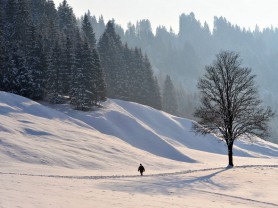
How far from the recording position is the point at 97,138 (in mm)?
43531

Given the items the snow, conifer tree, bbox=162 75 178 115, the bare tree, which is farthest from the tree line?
the bare tree

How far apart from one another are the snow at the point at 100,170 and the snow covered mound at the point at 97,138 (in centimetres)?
12

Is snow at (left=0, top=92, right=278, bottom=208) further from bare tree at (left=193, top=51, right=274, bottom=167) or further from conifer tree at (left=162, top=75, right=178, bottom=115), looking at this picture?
conifer tree at (left=162, top=75, right=178, bottom=115)

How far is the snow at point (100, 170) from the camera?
59.4 feet

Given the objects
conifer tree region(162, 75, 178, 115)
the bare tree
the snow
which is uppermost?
conifer tree region(162, 75, 178, 115)

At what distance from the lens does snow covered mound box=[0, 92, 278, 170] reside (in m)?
32.2

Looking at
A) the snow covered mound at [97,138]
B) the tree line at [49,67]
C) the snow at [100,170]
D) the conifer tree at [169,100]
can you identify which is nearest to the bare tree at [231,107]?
the snow at [100,170]

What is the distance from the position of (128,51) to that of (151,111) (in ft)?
96.7

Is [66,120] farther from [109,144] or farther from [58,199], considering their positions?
[58,199]

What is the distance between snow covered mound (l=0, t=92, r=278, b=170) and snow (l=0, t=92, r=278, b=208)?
0.12 m

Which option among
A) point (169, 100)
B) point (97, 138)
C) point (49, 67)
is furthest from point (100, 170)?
point (169, 100)

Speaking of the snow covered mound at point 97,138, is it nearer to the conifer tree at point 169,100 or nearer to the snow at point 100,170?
the snow at point 100,170

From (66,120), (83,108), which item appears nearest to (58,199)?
(66,120)

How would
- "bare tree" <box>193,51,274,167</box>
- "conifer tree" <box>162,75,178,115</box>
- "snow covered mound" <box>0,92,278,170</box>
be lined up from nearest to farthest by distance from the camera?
1. "snow covered mound" <box>0,92,278,170</box>
2. "bare tree" <box>193,51,274,167</box>
3. "conifer tree" <box>162,75,178,115</box>
